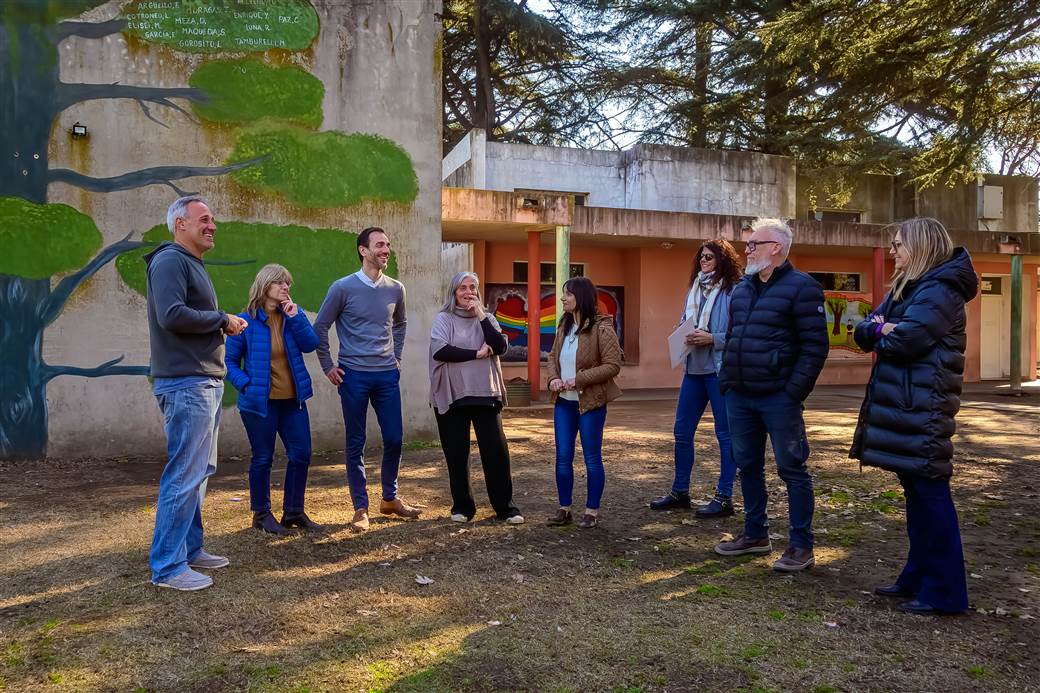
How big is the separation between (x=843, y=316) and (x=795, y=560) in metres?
15.8

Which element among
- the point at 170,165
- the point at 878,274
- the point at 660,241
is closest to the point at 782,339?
the point at 170,165

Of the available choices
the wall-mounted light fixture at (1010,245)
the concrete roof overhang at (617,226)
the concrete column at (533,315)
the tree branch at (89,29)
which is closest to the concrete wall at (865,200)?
the concrete roof overhang at (617,226)

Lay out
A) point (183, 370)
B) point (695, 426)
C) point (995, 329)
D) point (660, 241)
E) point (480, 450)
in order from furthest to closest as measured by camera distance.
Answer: point (995, 329), point (660, 241), point (695, 426), point (480, 450), point (183, 370)

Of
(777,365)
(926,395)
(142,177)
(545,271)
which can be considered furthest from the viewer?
(545,271)

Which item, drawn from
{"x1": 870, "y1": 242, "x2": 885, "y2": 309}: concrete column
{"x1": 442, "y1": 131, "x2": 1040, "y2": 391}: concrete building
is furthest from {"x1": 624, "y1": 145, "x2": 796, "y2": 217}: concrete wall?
{"x1": 870, "y1": 242, "x2": 885, "y2": 309}: concrete column

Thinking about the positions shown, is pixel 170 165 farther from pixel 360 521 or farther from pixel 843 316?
pixel 843 316

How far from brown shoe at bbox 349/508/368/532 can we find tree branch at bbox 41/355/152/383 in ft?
12.8

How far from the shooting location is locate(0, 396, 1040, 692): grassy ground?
10.9ft

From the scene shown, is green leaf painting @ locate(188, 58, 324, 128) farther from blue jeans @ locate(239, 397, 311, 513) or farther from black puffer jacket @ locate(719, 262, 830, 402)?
A: black puffer jacket @ locate(719, 262, 830, 402)

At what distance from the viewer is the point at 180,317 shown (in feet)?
13.5

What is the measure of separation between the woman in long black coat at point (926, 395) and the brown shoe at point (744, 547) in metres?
1.00

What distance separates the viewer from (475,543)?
207 inches

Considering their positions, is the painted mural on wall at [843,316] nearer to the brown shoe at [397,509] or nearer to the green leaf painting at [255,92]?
the green leaf painting at [255,92]

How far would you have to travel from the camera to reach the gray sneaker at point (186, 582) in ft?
14.1
